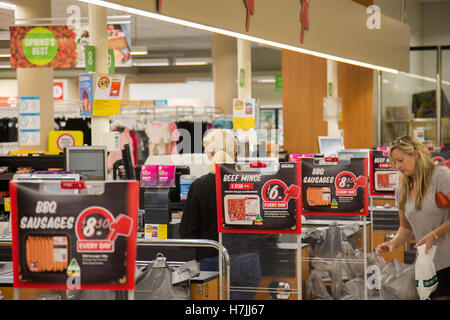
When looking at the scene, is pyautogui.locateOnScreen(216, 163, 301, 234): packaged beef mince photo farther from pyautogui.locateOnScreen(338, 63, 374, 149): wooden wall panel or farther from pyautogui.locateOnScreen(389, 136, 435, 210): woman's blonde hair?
pyautogui.locateOnScreen(338, 63, 374, 149): wooden wall panel

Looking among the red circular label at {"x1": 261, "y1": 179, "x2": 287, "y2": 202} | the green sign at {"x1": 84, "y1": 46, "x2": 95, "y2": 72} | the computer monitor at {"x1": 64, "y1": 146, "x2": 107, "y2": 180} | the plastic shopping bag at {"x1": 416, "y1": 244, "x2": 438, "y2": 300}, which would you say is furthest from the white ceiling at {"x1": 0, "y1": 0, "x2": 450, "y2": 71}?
the plastic shopping bag at {"x1": 416, "y1": 244, "x2": 438, "y2": 300}

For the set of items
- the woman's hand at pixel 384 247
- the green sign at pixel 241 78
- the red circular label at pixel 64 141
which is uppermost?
the green sign at pixel 241 78

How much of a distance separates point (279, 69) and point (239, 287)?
21626 mm

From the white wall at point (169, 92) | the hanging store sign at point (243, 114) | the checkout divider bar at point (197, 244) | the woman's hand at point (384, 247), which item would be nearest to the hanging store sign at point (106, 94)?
the woman's hand at point (384, 247)

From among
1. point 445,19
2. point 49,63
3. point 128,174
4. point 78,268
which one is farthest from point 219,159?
point 445,19

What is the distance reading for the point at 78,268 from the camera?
2.68 m

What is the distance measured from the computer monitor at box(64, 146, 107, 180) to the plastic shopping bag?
2735mm

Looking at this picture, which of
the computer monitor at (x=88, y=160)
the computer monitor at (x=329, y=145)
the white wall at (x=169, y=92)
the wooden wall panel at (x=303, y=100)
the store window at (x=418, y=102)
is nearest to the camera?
the computer monitor at (x=88, y=160)

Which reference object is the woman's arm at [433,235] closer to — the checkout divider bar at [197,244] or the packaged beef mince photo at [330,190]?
the packaged beef mince photo at [330,190]

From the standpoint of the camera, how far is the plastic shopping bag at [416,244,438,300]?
4.14m

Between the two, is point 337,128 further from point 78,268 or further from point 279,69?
point 279,69

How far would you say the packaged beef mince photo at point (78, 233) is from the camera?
2.65 m

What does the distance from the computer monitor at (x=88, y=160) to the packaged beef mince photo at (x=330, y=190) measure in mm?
1736
